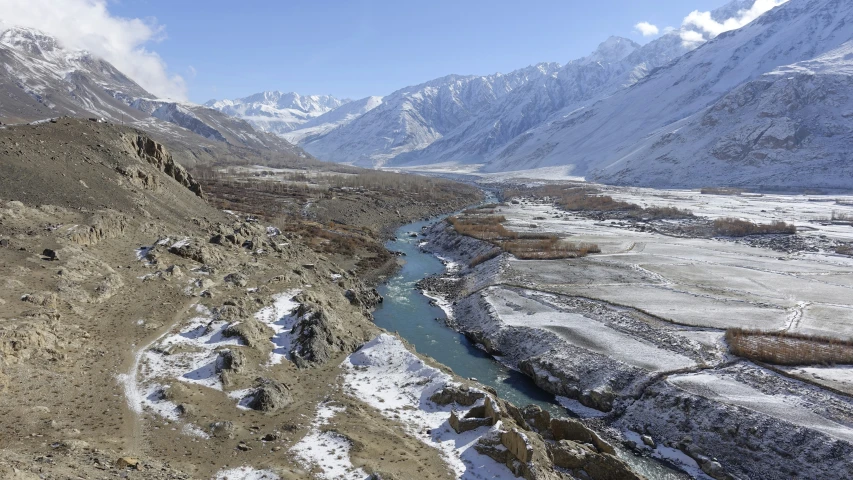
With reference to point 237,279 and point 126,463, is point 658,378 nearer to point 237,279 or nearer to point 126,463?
point 126,463

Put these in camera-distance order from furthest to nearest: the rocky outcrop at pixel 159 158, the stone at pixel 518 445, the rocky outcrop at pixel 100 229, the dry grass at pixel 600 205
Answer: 1. the dry grass at pixel 600 205
2. the rocky outcrop at pixel 159 158
3. the rocky outcrop at pixel 100 229
4. the stone at pixel 518 445

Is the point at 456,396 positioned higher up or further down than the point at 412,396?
higher up

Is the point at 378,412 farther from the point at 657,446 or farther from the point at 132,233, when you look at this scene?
the point at 132,233

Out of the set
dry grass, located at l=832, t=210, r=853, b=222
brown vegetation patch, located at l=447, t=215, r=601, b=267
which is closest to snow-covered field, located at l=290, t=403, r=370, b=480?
brown vegetation patch, located at l=447, t=215, r=601, b=267

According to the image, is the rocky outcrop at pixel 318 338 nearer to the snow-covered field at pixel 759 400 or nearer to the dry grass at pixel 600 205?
the snow-covered field at pixel 759 400

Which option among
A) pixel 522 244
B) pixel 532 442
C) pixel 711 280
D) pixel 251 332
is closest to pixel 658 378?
pixel 532 442

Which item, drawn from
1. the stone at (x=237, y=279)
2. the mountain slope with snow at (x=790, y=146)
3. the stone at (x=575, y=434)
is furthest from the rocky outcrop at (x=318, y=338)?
the mountain slope with snow at (x=790, y=146)
